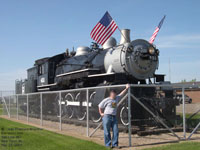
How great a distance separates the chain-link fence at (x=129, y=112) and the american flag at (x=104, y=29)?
315 cm

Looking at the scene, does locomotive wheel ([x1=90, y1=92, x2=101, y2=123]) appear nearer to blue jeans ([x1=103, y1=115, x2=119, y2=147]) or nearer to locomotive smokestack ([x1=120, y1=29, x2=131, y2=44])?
blue jeans ([x1=103, y1=115, x2=119, y2=147])

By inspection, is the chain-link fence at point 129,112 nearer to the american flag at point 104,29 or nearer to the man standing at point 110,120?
the man standing at point 110,120

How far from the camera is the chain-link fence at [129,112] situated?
30.0 feet

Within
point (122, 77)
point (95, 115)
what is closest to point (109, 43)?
point (122, 77)

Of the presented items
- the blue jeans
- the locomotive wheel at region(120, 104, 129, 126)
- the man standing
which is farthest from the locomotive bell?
the blue jeans

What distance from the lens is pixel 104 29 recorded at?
13719 millimetres

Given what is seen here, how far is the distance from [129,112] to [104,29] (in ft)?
22.3

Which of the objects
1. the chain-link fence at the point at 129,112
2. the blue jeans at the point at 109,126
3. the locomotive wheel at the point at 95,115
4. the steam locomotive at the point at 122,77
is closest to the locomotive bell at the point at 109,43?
the steam locomotive at the point at 122,77

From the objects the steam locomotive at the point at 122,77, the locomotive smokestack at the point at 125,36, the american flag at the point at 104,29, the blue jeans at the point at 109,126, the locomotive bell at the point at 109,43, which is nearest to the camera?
the blue jeans at the point at 109,126

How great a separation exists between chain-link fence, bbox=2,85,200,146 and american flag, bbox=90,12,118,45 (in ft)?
10.3

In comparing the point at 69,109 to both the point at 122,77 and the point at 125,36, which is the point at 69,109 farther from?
the point at 125,36

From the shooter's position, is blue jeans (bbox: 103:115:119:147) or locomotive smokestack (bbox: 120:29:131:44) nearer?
blue jeans (bbox: 103:115:119:147)

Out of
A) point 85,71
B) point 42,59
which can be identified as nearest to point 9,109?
point 42,59

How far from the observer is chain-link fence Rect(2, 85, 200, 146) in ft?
30.0
